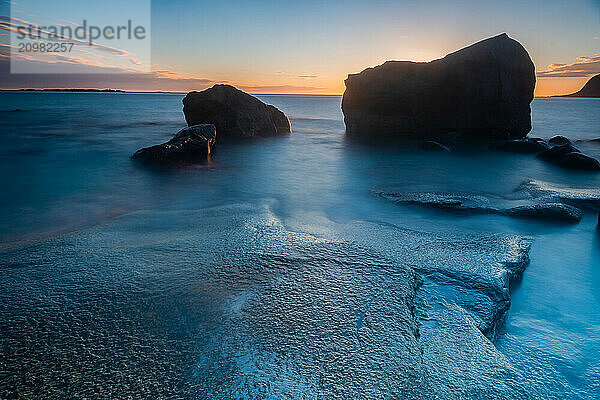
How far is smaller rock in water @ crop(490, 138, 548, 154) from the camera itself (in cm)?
1177

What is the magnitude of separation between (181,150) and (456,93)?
38.4 feet

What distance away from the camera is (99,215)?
496cm

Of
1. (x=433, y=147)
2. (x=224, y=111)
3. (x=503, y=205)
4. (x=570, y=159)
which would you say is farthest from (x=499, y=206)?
(x=224, y=111)

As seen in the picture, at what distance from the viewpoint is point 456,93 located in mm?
15219

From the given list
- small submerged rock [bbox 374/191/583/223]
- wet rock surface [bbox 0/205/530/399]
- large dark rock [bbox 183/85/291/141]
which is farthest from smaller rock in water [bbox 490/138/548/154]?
wet rock surface [bbox 0/205/530/399]

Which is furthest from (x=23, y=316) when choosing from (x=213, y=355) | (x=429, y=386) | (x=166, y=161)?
(x=166, y=161)

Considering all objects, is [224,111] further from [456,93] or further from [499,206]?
[499,206]

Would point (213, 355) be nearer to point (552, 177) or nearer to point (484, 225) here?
point (484, 225)

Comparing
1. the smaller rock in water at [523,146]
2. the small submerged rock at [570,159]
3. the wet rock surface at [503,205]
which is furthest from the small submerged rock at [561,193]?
the smaller rock in water at [523,146]

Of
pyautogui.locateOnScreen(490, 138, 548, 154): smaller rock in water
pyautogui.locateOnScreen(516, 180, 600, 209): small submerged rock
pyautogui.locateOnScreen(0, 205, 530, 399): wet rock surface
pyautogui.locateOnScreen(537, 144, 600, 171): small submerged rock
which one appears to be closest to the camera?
pyautogui.locateOnScreen(0, 205, 530, 399): wet rock surface

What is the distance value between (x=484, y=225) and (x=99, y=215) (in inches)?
200

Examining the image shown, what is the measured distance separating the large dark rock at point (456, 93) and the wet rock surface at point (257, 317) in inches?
517

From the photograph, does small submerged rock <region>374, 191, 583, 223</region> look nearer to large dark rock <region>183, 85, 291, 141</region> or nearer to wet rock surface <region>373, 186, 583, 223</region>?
wet rock surface <region>373, 186, 583, 223</region>

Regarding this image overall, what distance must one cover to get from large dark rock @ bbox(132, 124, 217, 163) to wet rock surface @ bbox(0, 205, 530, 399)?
559cm
